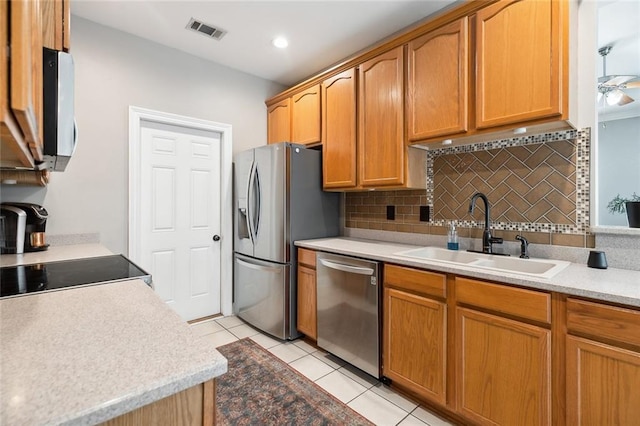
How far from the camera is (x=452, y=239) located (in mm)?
2248

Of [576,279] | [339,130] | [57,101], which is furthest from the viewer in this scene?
[339,130]

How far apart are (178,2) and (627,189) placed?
3209mm

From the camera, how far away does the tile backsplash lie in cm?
180

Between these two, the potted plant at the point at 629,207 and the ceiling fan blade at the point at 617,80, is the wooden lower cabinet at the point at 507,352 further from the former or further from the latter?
the ceiling fan blade at the point at 617,80

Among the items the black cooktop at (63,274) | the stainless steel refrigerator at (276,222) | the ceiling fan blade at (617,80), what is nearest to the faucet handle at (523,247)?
the ceiling fan blade at (617,80)

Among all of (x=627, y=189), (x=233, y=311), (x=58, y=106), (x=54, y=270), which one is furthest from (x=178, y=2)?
(x=627, y=189)

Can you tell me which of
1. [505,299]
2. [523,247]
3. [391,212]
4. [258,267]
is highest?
[391,212]

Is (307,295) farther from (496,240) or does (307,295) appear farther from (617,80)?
(617,80)

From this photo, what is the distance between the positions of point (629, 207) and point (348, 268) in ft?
5.40

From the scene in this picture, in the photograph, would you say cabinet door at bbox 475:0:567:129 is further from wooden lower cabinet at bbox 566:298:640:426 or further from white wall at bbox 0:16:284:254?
white wall at bbox 0:16:284:254

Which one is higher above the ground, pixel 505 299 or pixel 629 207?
pixel 629 207

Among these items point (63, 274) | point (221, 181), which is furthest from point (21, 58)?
point (221, 181)

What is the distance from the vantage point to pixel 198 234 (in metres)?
3.15

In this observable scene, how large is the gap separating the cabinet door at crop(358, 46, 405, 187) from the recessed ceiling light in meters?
0.78
